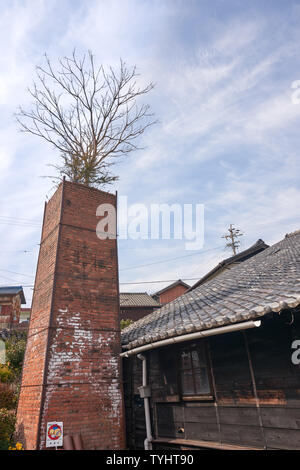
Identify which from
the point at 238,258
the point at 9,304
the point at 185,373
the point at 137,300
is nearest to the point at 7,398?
the point at 185,373

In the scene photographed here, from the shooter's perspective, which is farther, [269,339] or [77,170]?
[77,170]

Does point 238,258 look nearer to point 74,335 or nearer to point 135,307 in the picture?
point 74,335

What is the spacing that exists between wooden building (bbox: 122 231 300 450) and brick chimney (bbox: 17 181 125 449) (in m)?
0.80

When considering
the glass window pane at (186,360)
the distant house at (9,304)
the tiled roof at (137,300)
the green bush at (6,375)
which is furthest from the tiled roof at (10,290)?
the glass window pane at (186,360)

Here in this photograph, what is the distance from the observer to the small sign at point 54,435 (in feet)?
19.3

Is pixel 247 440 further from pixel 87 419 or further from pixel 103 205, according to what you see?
pixel 103 205

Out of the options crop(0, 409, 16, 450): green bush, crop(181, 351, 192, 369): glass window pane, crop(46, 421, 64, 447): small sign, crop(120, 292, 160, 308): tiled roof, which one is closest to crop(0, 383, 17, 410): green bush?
crop(0, 409, 16, 450): green bush

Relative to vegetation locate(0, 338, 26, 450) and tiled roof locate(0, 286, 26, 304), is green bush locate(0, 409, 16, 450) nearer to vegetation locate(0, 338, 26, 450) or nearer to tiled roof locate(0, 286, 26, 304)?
vegetation locate(0, 338, 26, 450)

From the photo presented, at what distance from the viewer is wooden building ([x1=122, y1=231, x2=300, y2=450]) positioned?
4.82 metres

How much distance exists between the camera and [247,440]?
5.14m

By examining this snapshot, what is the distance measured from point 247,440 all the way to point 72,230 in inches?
242

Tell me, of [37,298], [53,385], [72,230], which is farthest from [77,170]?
[53,385]

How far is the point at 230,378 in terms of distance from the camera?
18.6 ft

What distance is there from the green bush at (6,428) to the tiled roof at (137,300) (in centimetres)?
2137
